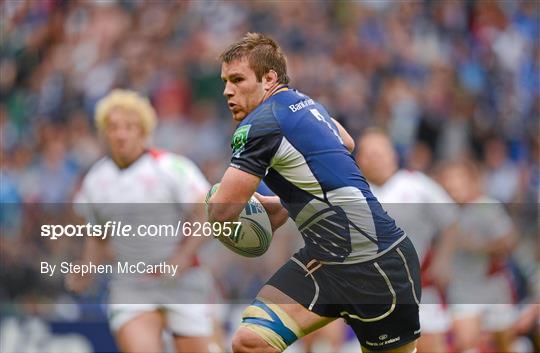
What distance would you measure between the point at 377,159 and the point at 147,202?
2.08 metres

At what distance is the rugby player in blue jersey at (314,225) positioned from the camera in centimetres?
549

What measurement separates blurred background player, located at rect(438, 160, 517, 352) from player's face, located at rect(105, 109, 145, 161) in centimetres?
302

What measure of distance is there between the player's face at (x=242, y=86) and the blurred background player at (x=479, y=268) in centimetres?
410

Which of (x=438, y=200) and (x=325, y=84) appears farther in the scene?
(x=325, y=84)

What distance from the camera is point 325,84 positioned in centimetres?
1358

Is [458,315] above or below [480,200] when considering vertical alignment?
below

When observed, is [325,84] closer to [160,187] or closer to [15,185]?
[15,185]

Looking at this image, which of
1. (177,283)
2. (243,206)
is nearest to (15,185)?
(177,283)

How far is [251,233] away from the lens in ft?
19.5

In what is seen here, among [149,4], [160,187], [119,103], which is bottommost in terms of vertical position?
[160,187]

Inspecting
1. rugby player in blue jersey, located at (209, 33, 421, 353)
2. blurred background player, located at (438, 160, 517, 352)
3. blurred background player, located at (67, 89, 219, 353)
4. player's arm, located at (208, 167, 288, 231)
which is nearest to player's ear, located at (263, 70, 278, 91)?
rugby player in blue jersey, located at (209, 33, 421, 353)

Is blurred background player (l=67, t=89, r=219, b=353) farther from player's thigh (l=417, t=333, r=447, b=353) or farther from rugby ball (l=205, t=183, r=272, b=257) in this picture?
player's thigh (l=417, t=333, r=447, b=353)

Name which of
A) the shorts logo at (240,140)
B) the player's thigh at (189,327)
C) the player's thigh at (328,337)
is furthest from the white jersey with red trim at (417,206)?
the shorts logo at (240,140)

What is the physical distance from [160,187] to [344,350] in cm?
294
